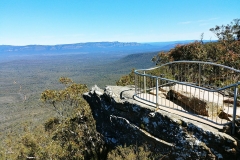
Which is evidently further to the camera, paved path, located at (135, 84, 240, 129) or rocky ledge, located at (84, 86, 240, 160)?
paved path, located at (135, 84, 240, 129)

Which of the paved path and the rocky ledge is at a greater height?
the paved path

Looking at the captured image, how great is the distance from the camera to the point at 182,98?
300 inches

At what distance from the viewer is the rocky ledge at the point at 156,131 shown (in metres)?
5.67

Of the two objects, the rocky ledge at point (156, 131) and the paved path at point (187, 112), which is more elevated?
the paved path at point (187, 112)

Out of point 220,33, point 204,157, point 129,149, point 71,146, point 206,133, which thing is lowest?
point 71,146

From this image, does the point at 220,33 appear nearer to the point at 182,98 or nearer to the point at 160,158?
the point at 182,98

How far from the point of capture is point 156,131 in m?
6.82

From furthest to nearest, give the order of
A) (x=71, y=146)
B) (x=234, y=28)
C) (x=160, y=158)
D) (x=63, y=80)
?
(x=234, y=28)
(x=63, y=80)
(x=71, y=146)
(x=160, y=158)

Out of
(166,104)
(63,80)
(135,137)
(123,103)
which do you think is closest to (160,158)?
(135,137)

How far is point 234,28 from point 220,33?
4.29 ft

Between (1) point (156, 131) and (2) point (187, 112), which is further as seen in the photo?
(1) point (156, 131)

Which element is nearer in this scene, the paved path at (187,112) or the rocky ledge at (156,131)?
the rocky ledge at (156,131)

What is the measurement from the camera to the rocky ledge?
5.67m

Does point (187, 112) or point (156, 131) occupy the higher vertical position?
point (187, 112)
